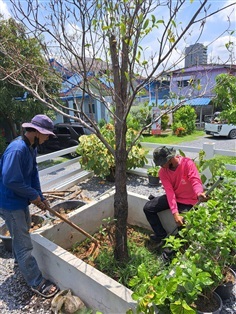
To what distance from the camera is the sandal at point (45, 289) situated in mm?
2432

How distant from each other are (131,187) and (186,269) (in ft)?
12.6

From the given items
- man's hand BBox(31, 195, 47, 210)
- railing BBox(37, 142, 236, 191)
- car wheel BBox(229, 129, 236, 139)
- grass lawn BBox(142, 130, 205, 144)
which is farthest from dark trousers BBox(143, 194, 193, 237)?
car wheel BBox(229, 129, 236, 139)

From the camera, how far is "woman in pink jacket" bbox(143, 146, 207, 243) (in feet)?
9.16

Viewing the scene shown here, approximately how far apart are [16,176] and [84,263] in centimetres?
103

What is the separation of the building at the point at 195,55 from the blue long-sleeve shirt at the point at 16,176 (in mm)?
1733

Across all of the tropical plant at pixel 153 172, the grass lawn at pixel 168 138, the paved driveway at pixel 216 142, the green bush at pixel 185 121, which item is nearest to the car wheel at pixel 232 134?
the paved driveway at pixel 216 142

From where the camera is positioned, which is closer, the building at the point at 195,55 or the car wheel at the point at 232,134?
the building at the point at 195,55

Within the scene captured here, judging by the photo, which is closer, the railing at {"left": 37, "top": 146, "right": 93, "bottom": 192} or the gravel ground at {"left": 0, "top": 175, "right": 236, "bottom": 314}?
the gravel ground at {"left": 0, "top": 175, "right": 236, "bottom": 314}

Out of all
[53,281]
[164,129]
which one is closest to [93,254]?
[53,281]

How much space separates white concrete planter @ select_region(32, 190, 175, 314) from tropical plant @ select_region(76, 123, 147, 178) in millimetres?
1785

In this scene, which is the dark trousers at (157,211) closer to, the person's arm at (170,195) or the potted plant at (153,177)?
the person's arm at (170,195)

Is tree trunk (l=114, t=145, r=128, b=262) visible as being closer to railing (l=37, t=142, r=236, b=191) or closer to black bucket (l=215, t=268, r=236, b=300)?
black bucket (l=215, t=268, r=236, b=300)

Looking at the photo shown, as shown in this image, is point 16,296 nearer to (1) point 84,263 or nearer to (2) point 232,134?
(1) point 84,263

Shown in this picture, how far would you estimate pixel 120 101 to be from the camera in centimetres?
211
